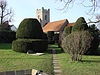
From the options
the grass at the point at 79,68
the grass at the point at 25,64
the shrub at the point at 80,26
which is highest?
the shrub at the point at 80,26

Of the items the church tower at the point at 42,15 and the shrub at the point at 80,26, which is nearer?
the shrub at the point at 80,26

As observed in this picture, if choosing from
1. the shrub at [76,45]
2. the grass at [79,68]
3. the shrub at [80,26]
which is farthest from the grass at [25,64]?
the shrub at [80,26]

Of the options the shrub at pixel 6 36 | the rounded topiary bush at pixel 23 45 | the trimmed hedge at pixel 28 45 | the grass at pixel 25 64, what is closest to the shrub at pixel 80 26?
the trimmed hedge at pixel 28 45

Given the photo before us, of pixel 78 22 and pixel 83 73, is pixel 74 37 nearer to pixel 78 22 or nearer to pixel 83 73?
pixel 83 73

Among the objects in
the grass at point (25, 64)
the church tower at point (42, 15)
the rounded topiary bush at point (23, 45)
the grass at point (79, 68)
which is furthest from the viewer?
the church tower at point (42, 15)

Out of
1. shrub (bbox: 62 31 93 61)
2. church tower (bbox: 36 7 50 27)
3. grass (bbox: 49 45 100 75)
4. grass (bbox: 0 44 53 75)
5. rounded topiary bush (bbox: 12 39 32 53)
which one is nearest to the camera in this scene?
grass (bbox: 49 45 100 75)

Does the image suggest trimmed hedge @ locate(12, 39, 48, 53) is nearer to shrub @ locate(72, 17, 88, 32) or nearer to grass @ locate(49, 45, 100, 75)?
shrub @ locate(72, 17, 88, 32)

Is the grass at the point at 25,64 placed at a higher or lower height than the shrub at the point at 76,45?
lower

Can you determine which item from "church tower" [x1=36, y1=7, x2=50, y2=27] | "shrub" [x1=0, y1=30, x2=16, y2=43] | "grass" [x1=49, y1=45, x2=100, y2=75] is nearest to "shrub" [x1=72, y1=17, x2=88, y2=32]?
"grass" [x1=49, y1=45, x2=100, y2=75]

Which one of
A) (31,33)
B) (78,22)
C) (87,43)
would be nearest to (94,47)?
(78,22)

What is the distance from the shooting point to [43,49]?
15.7m

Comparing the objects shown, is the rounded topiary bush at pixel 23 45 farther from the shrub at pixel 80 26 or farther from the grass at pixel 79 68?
the grass at pixel 79 68

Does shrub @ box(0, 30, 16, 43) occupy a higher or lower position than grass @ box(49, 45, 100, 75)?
higher

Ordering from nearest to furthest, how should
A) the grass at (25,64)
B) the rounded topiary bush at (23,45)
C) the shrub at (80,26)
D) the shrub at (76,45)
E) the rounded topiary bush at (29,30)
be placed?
the grass at (25,64)
the shrub at (76,45)
the rounded topiary bush at (23,45)
the shrub at (80,26)
the rounded topiary bush at (29,30)
